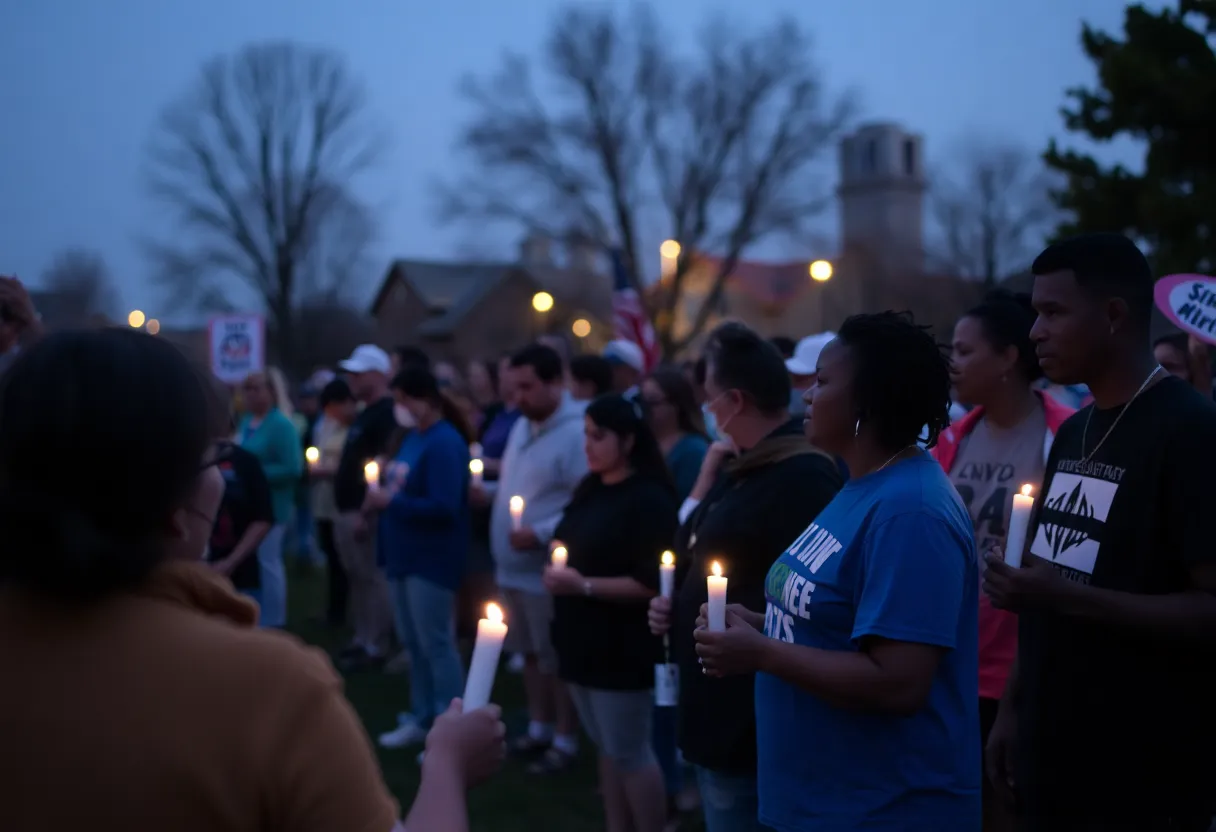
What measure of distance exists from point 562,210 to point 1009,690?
3838cm

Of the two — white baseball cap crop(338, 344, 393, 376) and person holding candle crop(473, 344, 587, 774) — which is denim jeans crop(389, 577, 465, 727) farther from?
white baseball cap crop(338, 344, 393, 376)

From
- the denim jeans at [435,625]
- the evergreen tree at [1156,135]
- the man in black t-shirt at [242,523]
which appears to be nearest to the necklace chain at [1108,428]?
the denim jeans at [435,625]

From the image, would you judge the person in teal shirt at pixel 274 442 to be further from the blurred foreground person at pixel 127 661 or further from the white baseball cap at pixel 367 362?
the blurred foreground person at pixel 127 661

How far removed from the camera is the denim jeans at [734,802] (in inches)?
139

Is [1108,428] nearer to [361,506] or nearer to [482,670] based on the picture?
[482,670]

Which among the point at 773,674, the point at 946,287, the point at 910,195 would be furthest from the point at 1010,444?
the point at 910,195

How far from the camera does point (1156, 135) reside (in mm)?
15062

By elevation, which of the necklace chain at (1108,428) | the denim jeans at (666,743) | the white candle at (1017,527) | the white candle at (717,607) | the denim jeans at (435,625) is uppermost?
the necklace chain at (1108,428)

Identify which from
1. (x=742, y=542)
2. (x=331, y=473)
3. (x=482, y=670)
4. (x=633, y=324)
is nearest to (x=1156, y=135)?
(x=633, y=324)

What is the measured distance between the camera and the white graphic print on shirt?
2.79 metres

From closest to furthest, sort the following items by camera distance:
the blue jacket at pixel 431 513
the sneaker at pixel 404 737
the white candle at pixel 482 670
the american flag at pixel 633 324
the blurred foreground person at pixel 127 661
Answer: the blurred foreground person at pixel 127 661 → the white candle at pixel 482 670 → the blue jacket at pixel 431 513 → the sneaker at pixel 404 737 → the american flag at pixel 633 324

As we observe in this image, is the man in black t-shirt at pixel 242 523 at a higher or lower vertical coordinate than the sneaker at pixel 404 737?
higher

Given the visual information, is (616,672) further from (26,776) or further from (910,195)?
(910,195)

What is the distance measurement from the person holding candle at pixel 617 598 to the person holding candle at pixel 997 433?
4.64ft
